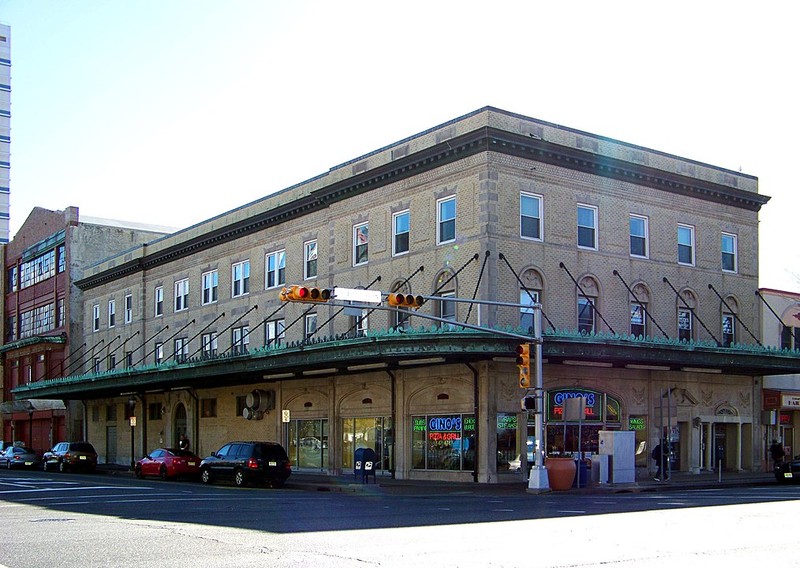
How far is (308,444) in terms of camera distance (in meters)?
41.3

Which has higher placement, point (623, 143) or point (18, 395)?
point (623, 143)

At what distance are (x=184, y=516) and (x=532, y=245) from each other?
17621mm

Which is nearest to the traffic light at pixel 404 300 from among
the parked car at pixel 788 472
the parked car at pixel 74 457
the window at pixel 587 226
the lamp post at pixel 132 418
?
the window at pixel 587 226

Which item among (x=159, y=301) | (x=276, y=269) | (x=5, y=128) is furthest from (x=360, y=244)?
(x=5, y=128)

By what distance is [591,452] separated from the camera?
113 feet

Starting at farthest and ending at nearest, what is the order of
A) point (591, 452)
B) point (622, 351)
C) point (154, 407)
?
1. point (154, 407)
2. point (591, 452)
3. point (622, 351)

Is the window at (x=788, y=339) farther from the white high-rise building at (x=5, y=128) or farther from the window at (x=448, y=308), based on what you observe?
the white high-rise building at (x=5, y=128)

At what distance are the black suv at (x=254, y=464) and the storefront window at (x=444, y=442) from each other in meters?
4.72

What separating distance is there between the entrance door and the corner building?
15591 mm

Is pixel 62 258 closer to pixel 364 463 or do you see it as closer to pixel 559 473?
pixel 364 463

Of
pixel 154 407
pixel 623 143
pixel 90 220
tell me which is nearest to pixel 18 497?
pixel 623 143

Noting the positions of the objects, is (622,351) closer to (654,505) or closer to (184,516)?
(654,505)

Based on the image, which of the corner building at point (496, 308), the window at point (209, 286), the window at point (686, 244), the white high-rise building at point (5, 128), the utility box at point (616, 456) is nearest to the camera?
the utility box at point (616, 456)

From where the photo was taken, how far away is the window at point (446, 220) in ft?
112
